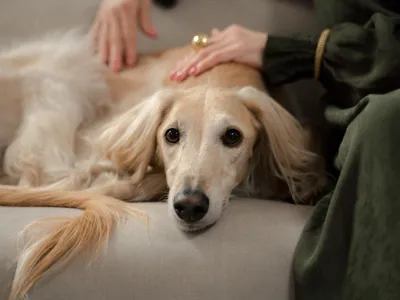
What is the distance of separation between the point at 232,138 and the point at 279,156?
0.43ft

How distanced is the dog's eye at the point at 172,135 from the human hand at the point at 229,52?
0.32 meters

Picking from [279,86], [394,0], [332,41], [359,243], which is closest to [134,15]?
[279,86]

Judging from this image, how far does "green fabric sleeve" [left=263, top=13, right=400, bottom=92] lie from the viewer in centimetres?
110

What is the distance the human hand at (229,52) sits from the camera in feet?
4.34

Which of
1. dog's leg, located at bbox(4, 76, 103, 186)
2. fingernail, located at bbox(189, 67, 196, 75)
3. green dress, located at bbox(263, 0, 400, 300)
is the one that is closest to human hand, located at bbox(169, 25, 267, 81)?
fingernail, located at bbox(189, 67, 196, 75)

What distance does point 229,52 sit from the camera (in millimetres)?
1327

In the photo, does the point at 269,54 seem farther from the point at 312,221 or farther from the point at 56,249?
the point at 56,249

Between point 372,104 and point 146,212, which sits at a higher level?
point 372,104

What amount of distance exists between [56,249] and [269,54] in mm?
743

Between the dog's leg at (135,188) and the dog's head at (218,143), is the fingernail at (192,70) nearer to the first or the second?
the dog's head at (218,143)

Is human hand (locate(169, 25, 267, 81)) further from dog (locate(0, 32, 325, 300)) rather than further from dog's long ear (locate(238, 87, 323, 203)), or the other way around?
dog's long ear (locate(238, 87, 323, 203))

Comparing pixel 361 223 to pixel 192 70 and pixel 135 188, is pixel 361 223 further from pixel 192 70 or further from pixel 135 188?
pixel 192 70

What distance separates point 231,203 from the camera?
0.98m

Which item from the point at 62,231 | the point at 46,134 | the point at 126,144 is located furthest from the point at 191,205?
the point at 46,134
